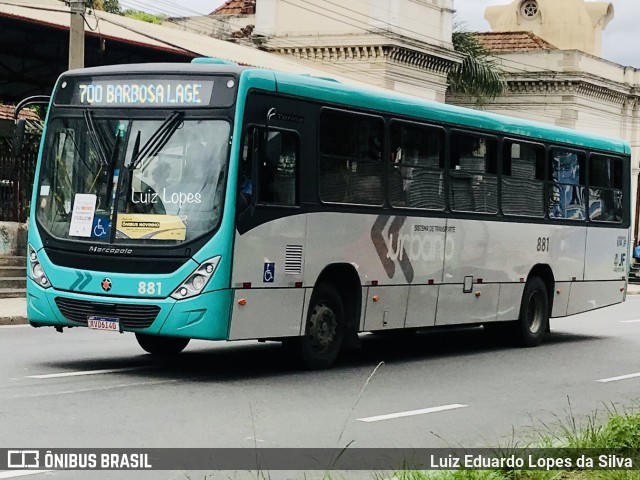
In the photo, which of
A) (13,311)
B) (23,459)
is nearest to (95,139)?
(23,459)

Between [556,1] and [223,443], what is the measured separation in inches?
2690

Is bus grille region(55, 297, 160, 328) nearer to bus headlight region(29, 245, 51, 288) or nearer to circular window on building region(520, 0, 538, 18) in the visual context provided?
bus headlight region(29, 245, 51, 288)

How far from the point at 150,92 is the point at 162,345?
10.1ft

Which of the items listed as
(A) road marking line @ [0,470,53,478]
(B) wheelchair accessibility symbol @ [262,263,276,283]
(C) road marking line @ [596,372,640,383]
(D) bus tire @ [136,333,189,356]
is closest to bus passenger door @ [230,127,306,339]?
(B) wheelchair accessibility symbol @ [262,263,276,283]

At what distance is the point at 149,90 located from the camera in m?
13.5

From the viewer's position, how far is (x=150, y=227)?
43.0ft

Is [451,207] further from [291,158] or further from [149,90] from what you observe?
[149,90]

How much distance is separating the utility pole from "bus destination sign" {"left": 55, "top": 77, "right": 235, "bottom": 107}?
9642 millimetres

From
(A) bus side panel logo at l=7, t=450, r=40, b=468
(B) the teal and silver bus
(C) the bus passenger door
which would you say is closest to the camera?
(A) bus side panel logo at l=7, t=450, r=40, b=468

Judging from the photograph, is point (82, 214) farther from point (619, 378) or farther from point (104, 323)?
point (619, 378)

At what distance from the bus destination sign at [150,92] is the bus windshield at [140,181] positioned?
158mm

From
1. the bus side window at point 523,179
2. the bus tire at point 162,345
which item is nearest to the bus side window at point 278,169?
the bus tire at point 162,345

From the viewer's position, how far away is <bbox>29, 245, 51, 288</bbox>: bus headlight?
13562mm

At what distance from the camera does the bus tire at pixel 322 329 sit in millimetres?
14305
